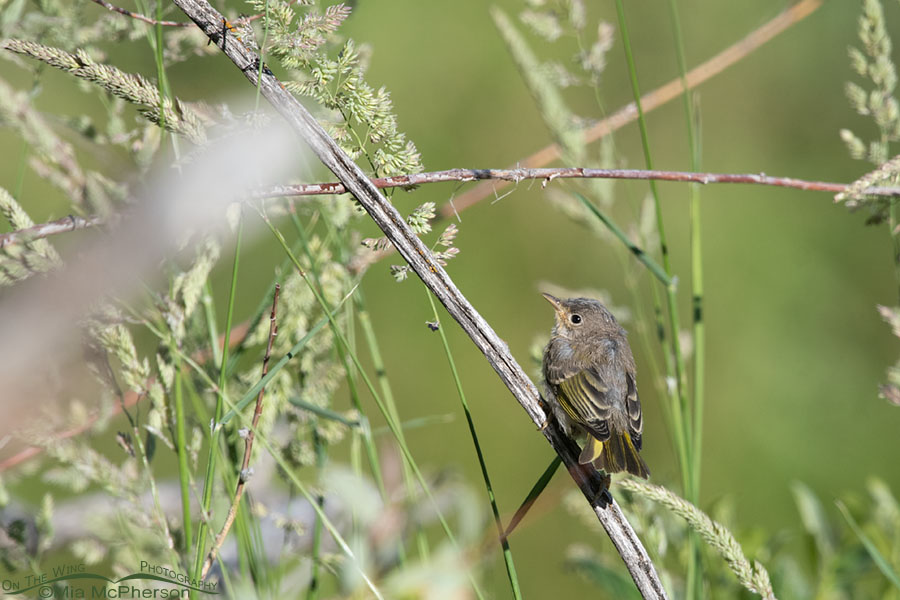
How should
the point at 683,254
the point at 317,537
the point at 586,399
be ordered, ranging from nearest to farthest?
the point at 317,537
the point at 586,399
the point at 683,254

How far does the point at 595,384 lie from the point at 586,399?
9 cm

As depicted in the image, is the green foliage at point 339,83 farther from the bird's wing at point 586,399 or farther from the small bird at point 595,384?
the bird's wing at point 586,399

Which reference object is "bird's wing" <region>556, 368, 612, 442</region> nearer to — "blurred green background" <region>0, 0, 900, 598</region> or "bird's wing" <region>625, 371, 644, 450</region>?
"bird's wing" <region>625, 371, 644, 450</region>

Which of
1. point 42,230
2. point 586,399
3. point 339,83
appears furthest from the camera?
point 586,399

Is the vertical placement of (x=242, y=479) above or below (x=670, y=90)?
below

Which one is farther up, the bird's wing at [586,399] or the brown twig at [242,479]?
the bird's wing at [586,399]

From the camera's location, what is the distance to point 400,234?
121cm

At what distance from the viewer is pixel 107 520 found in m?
1.74

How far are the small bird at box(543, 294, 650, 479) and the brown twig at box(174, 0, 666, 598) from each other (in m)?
0.32

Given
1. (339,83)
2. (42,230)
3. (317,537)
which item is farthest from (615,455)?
(42,230)

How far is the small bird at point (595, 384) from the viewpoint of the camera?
6.02 ft

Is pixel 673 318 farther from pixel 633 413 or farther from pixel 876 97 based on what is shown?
pixel 876 97

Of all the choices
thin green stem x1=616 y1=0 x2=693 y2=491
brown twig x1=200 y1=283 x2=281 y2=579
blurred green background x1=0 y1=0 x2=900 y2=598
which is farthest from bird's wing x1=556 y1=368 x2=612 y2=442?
blurred green background x1=0 y1=0 x2=900 y2=598

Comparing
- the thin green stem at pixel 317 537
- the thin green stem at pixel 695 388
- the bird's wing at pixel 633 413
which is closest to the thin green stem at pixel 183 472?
the thin green stem at pixel 317 537
